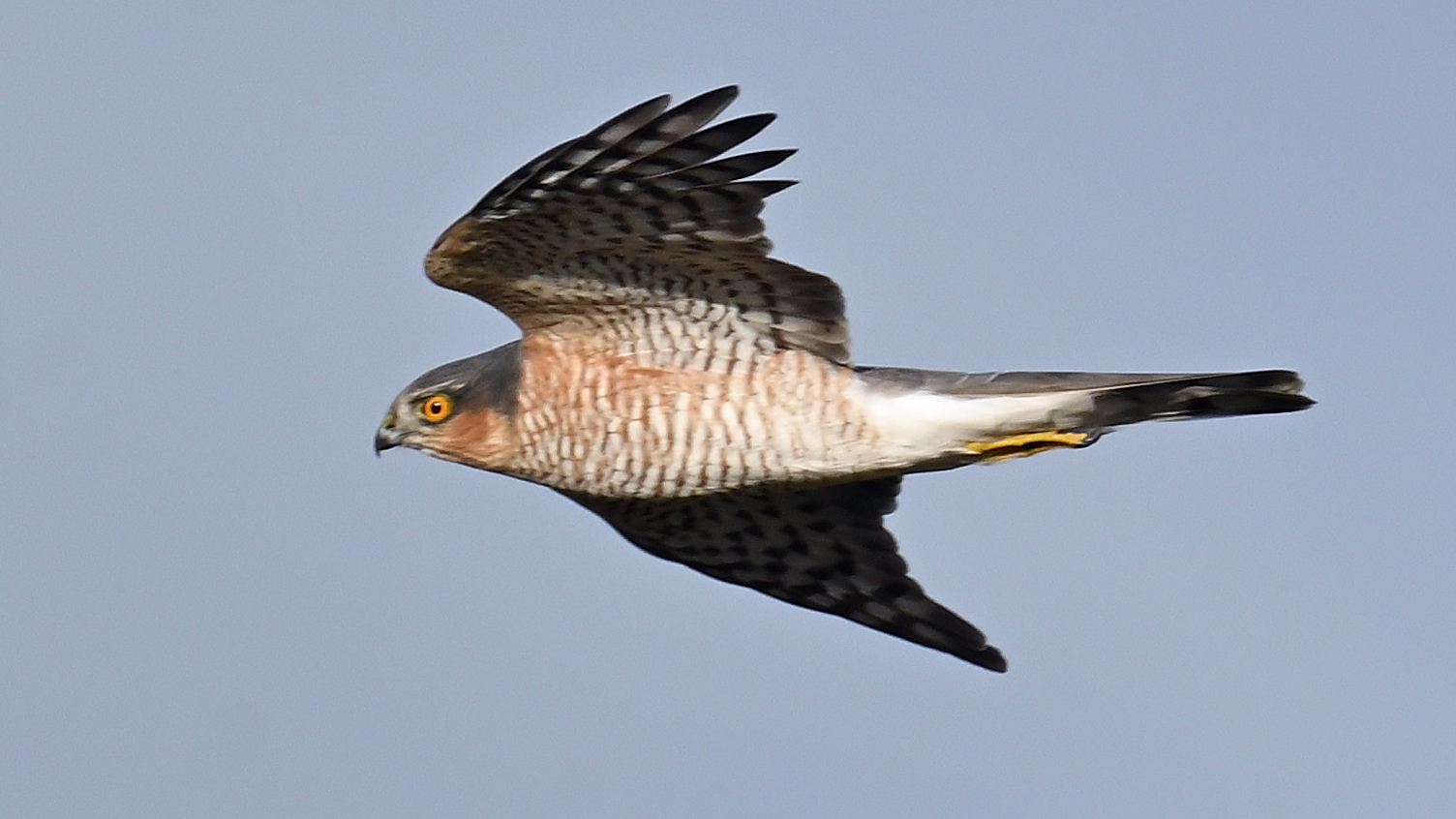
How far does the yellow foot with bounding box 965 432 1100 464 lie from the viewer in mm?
8578

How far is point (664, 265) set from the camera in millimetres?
8227

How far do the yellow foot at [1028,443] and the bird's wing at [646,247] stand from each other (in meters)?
0.67

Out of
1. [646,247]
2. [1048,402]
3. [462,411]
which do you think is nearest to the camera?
[646,247]

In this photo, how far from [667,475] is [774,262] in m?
1.02

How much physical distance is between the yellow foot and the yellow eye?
Answer: 7.01 ft

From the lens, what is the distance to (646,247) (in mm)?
8094

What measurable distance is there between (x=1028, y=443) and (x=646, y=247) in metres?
1.76

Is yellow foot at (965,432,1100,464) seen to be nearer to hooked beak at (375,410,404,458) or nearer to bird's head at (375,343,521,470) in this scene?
bird's head at (375,343,521,470)

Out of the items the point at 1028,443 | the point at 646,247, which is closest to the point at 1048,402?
the point at 1028,443

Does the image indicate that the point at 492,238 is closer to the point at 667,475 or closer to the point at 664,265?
the point at 664,265

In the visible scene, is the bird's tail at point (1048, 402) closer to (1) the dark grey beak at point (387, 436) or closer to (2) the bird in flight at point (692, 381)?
(2) the bird in flight at point (692, 381)

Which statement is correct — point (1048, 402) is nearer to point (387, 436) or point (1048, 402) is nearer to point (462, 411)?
point (462, 411)

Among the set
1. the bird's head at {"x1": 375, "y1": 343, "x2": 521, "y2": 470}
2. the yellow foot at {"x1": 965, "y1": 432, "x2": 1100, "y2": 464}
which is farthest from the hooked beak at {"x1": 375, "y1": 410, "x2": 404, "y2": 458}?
the yellow foot at {"x1": 965, "y1": 432, "x2": 1100, "y2": 464}

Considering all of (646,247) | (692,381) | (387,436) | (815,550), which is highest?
(646,247)
